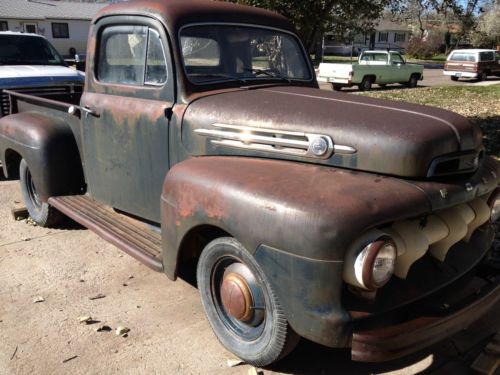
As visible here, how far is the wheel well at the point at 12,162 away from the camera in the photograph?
5148 millimetres

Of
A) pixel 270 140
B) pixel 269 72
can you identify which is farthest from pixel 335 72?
pixel 270 140

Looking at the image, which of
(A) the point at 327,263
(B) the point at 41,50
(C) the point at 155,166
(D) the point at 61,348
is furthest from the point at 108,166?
(B) the point at 41,50

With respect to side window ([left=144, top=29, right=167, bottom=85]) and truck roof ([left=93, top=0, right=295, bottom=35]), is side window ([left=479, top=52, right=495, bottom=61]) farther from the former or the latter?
side window ([left=144, top=29, right=167, bottom=85])

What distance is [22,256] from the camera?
4336mm

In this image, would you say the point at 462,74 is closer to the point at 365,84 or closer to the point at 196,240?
the point at 365,84

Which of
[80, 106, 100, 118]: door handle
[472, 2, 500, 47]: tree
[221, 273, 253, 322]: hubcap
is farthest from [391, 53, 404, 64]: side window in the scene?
[472, 2, 500, 47]: tree

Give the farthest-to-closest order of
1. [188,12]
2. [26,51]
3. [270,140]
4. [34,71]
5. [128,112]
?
[26,51] < [34,71] < [128,112] < [188,12] < [270,140]

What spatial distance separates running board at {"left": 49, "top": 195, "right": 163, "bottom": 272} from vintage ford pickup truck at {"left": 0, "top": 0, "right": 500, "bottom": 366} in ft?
0.06

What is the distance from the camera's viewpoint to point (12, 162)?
530cm

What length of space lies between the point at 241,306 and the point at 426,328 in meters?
0.95

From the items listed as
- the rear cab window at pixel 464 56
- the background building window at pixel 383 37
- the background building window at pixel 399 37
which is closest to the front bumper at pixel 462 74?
the rear cab window at pixel 464 56

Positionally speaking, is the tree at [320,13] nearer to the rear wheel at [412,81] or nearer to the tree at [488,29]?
the rear wheel at [412,81]

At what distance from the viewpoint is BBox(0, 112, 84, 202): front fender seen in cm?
438

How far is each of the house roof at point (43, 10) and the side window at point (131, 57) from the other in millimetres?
37849
